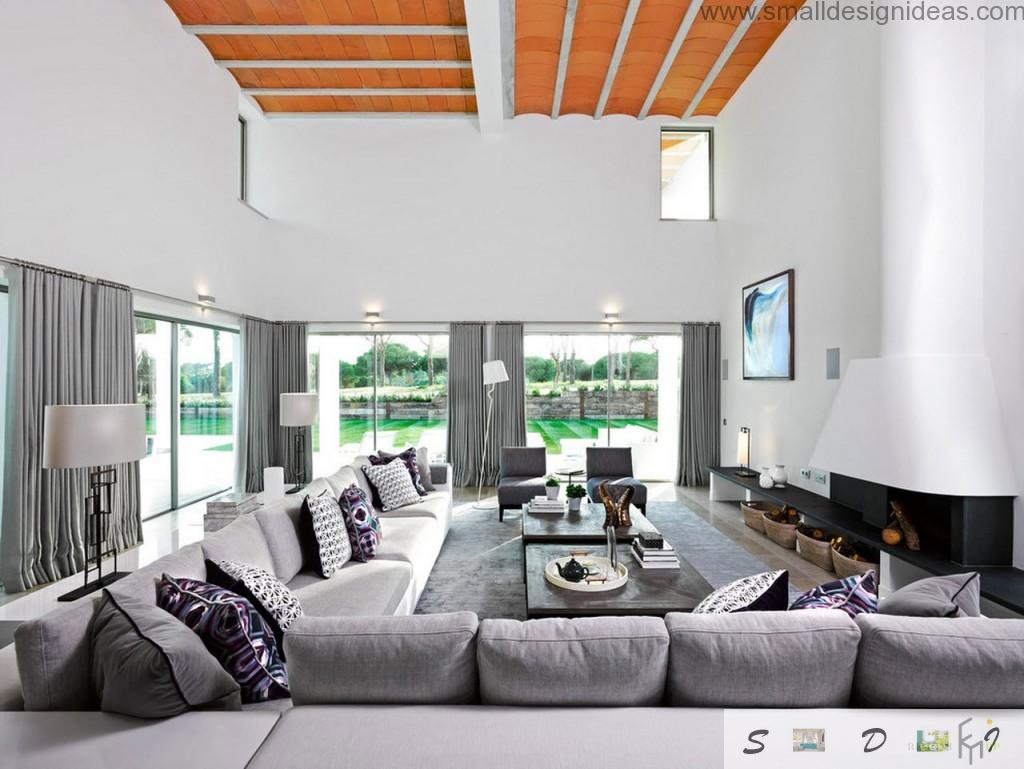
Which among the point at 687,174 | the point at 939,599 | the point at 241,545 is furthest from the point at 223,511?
the point at 687,174

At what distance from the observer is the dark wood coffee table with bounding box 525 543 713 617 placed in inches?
112

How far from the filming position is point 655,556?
350 cm

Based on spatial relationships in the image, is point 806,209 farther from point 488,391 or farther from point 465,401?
point 465,401

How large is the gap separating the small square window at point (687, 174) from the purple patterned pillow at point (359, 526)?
6626mm

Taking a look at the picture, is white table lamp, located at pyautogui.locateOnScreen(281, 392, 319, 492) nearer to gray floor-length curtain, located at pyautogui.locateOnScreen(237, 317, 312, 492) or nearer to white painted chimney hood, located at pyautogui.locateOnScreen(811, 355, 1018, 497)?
gray floor-length curtain, located at pyautogui.locateOnScreen(237, 317, 312, 492)

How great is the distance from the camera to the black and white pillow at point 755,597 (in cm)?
192

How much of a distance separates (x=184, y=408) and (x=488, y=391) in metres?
3.89

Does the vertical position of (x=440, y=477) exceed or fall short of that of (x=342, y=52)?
it falls short

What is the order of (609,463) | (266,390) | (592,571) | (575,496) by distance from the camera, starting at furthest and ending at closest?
(266,390) → (609,463) → (575,496) → (592,571)

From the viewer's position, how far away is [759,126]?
675 cm

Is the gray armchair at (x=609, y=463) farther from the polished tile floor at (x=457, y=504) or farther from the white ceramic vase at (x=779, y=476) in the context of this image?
the white ceramic vase at (x=779, y=476)

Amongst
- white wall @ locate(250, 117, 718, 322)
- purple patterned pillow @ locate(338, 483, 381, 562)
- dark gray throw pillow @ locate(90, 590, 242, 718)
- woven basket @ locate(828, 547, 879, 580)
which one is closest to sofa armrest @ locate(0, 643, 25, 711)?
dark gray throw pillow @ locate(90, 590, 242, 718)

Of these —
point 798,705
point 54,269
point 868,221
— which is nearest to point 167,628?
point 798,705

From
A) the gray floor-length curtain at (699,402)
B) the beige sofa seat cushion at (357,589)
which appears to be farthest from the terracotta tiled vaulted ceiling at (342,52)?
the beige sofa seat cushion at (357,589)
